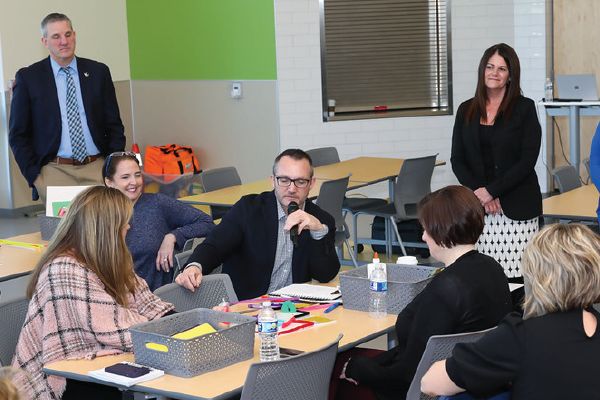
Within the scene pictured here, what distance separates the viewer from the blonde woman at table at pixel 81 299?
2762 mm

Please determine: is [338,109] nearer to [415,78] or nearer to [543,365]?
[415,78]

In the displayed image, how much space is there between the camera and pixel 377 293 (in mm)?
3096

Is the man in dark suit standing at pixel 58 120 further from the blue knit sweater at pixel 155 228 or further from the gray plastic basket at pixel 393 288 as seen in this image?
the gray plastic basket at pixel 393 288

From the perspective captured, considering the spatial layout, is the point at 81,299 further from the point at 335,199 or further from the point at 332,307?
the point at 335,199

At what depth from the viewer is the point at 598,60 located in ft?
30.8

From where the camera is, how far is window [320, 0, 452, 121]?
30.5 feet

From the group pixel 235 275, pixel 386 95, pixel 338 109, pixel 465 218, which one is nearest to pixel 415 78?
pixel 386 95

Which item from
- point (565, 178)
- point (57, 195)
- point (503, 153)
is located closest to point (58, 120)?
point (57, 195)

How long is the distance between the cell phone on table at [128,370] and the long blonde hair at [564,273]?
46.5 inches

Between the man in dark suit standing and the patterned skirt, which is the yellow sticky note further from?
the man in dark suit standing

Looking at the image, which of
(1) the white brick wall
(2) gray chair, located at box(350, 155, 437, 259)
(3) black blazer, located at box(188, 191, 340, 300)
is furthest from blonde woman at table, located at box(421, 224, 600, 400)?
(1) the white brick wall

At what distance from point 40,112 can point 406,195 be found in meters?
2.88

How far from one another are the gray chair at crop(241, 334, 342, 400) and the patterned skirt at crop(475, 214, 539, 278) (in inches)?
90.1

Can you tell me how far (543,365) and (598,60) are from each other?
8096 millimetres
